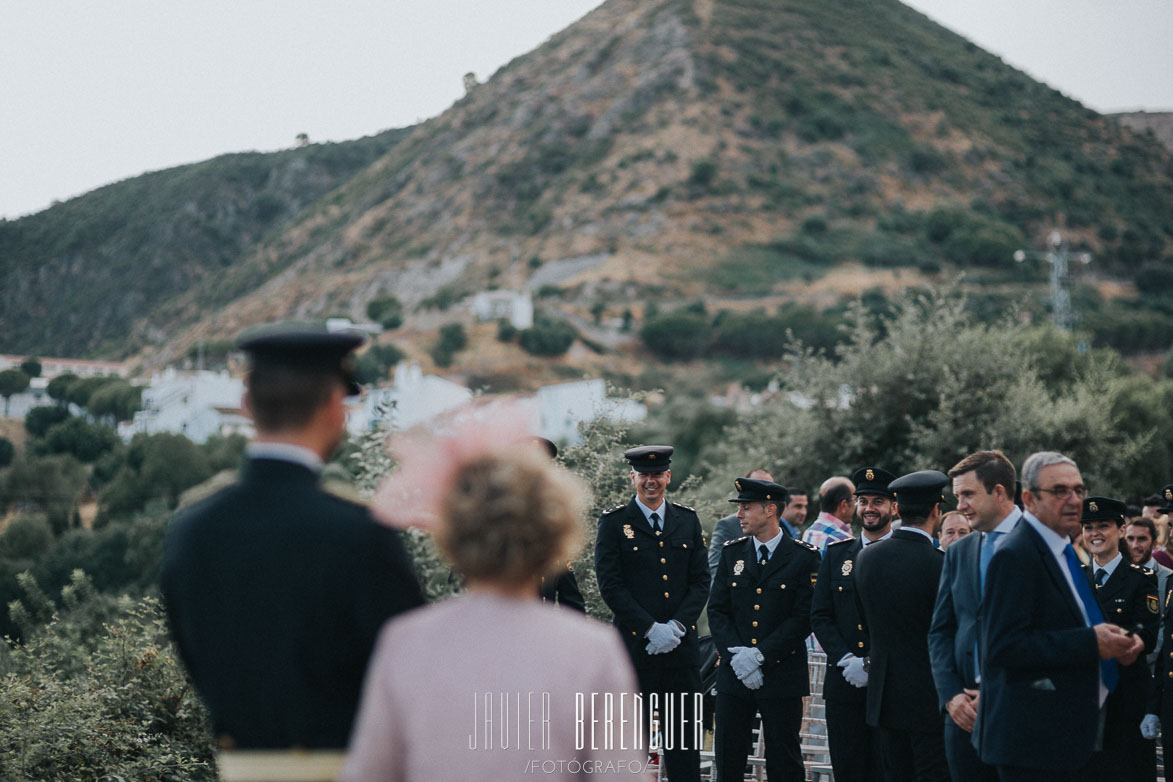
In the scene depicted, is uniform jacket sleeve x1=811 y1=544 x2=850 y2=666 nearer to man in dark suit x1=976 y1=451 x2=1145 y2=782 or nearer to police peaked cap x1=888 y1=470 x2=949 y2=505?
police peaked cap x1=888 y1=470 x2=949 y2=505

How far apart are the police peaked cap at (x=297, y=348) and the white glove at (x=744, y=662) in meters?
4.77

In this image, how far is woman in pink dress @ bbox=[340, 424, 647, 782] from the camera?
7.48ft

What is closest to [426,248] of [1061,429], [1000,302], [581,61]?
[581,61]

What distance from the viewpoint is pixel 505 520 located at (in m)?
2.37

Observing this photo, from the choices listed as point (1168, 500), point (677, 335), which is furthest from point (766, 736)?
point (677, 335)

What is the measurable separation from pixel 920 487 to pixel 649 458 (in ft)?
6.35

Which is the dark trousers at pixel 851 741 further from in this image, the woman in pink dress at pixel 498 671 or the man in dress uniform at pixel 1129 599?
the woman in pink dress at pixel 498 671

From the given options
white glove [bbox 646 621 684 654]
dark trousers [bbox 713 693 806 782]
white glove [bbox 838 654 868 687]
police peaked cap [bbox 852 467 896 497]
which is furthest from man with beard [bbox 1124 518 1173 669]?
white glove [bbox 646 621 684 654]

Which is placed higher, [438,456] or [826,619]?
[438,456]

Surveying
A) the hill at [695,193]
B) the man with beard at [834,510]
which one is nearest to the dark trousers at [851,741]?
the man with beard at [834,510]

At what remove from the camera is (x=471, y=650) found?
231 centimetres

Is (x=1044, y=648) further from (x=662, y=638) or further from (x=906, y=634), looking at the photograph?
(x=662, y=638)

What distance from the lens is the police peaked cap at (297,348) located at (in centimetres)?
266

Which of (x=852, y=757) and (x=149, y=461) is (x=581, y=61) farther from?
(x=852, y=757)
